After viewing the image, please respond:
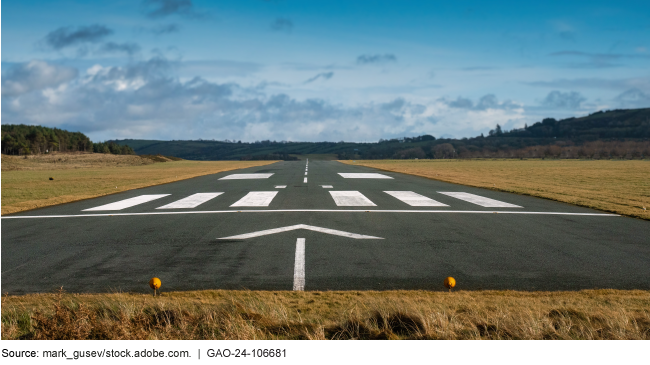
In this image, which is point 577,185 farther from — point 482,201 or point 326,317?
point 326,317

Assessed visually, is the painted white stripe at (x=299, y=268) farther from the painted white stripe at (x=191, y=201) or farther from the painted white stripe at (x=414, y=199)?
the painted white stripe at (x=414, y=199)

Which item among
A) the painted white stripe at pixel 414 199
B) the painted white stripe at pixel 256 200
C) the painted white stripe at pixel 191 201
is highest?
the painted white stripe at pixel 414 199

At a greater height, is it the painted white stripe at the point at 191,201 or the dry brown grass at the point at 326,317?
A: the dry brown grass at the point at 326,317

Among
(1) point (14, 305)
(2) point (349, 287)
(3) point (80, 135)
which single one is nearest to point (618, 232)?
(2) point (349, 287)

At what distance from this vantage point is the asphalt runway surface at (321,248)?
18.2 feet

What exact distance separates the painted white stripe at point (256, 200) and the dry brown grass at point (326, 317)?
867 centimetres

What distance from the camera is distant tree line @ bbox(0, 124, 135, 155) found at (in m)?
110

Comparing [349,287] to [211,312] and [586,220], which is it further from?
[586,220]

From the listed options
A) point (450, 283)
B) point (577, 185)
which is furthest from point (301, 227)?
point (577, 185)

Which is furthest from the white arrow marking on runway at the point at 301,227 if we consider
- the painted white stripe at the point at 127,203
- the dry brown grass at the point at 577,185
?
the dry brown grass at the point at 577,185

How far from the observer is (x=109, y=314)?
367cm

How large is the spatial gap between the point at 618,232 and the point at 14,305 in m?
10.4

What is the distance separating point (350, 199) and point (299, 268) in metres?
8.62
